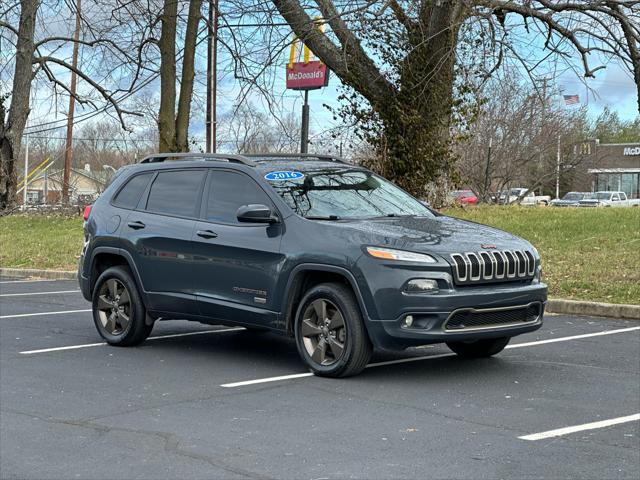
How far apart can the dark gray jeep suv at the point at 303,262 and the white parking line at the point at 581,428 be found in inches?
57.6

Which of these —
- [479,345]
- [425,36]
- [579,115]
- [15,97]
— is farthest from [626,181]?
[479,345]

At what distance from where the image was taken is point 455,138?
853 inches

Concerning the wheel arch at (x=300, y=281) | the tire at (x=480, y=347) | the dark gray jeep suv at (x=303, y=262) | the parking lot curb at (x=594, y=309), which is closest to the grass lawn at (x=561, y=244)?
the parking lot curb at (x=594, y=309)

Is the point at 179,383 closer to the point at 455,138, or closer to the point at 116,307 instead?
the point at 116,307

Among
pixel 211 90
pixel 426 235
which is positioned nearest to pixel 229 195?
pixel 426 235

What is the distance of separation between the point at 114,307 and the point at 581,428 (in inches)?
205

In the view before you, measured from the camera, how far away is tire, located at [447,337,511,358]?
8.97 m

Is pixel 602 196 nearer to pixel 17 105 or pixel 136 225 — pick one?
pixel 17 105

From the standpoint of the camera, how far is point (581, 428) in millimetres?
6473

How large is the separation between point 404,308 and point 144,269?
10.1 ft

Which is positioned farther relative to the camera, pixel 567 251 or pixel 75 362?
pixel 567 251

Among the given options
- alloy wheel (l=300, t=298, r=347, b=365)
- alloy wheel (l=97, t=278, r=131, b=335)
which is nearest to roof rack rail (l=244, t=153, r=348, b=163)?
alloy wheel (l=97, t=278, r=131, b=335)

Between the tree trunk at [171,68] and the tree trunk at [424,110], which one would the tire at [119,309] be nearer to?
the tree trunk at [424,110]

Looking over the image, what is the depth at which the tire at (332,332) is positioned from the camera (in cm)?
789
